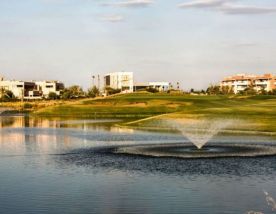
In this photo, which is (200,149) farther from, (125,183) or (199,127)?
(199,127)

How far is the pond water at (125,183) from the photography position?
111ft

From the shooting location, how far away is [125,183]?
4084 cm

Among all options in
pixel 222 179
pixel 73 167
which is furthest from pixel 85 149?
pixel 222 179

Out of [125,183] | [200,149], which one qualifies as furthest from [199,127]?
[125,183]

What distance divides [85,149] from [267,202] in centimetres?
3365

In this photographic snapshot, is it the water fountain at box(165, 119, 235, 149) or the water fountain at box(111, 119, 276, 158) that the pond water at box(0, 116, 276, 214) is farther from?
the water fountain at box(165, 119, 235, 149)

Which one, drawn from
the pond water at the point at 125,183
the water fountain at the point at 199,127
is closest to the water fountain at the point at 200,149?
the water fountain at the point at 199,127

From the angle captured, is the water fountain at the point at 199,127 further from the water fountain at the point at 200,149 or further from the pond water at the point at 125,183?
the pond water at the point at 125,183

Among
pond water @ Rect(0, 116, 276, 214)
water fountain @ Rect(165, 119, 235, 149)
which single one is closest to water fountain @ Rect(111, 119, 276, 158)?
water fountain @ Rect(165, 119, 235, 149)

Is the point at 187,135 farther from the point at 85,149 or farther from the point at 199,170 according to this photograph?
the point at 199,170

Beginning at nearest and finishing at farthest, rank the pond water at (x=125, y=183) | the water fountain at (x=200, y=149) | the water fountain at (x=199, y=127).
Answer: the pond water at (x=125, y=183) → the water fountain at (x=200, y=149) → the water fountain at (x=199, y=127)

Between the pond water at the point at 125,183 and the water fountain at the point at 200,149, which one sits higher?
the pond water at the point at 125,183

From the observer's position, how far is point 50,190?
38250 millimetres

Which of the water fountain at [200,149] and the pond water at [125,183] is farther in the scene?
the water fountain at [200,149]
